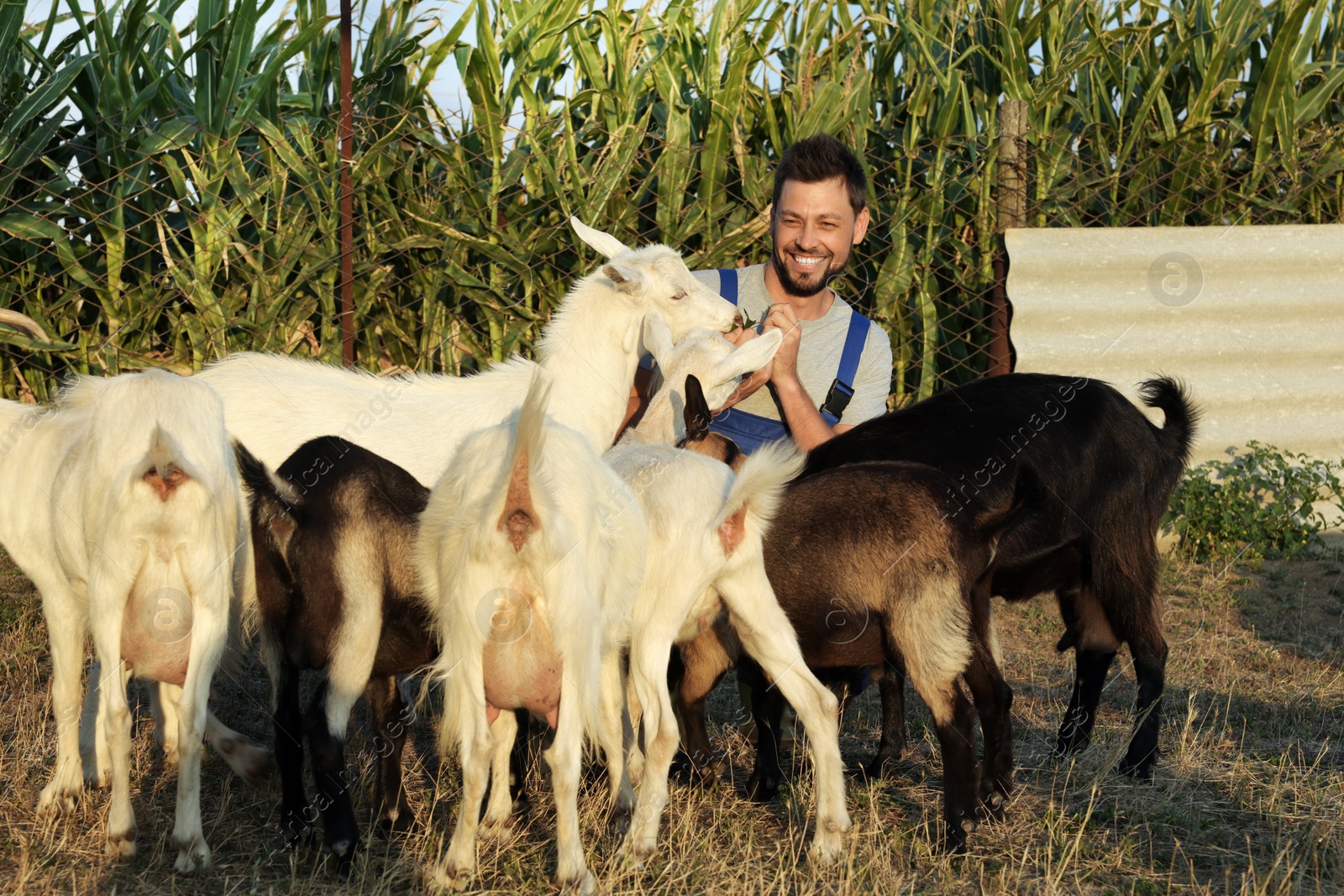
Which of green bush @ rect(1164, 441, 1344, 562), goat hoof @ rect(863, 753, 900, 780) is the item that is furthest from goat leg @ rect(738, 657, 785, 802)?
green bush @ rect(1164, 441, 1344, 562)

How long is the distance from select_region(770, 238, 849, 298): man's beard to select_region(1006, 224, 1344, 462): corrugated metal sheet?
262cm

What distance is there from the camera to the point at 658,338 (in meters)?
3.98

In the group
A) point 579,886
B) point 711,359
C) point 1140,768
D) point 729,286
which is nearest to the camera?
point 579,886

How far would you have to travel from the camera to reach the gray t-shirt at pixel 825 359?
4.52m

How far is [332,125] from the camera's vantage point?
6.78 metres

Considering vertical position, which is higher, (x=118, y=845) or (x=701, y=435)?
(x=701, y=435)

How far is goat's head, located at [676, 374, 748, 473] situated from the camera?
3564mm

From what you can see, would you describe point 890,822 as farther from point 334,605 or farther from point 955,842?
point 334,605

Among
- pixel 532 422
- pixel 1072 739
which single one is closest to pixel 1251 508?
pixel 1072 739

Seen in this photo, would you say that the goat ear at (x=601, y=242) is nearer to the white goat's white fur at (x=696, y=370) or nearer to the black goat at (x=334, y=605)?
the white goat's white fur at (x=696, y=370)

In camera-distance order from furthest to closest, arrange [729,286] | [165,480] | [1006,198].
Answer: [1006,198]
[729,286]
[165,480]

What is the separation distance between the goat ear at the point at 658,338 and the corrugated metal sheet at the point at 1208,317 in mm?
3341

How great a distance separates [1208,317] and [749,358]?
4.32 meters

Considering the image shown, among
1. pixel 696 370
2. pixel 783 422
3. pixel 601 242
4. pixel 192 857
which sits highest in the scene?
pixel 601 242
